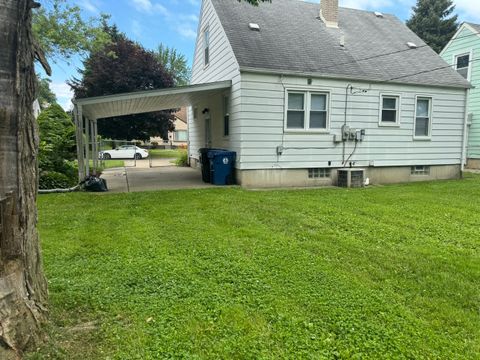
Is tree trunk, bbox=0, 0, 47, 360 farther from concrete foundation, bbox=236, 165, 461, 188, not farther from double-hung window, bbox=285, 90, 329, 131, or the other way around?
double-hung window, bbox=285, 90, 329, 131

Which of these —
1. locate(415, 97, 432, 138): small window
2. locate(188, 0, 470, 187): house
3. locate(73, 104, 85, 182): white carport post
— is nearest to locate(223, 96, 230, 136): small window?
locate(188, 0, 470, 187): house

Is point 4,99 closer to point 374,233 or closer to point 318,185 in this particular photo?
point 374,233

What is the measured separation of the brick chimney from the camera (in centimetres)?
1278

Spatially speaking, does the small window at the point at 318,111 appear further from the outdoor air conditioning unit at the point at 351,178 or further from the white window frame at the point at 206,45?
the white window frame at the point at 206,45

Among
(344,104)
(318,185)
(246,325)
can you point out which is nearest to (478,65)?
(344,104)

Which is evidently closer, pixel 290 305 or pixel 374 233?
pixel 290 305

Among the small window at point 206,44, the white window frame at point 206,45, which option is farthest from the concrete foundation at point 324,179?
the small window at point 206,44

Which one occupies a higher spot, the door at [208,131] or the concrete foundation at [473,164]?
the door at [208,131]

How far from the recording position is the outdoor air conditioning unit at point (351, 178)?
1029cm

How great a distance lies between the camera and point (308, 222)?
19.2 ft

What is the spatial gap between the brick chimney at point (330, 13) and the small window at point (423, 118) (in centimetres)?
411

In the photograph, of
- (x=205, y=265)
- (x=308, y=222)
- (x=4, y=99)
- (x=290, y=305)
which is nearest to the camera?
(x=4, y=99)

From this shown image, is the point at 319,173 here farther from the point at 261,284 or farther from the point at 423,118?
the point at 261,284

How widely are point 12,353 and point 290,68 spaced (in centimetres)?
915
